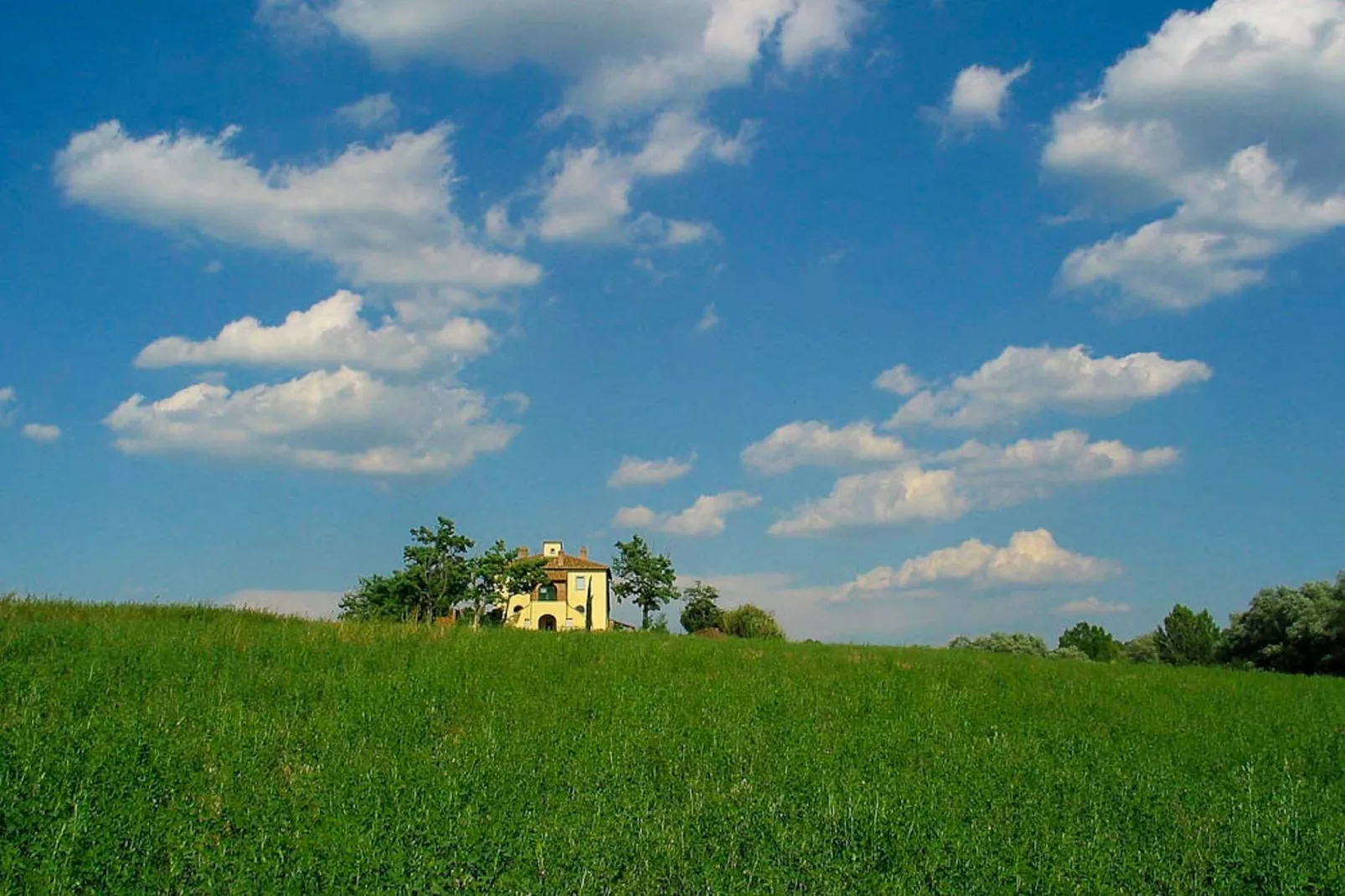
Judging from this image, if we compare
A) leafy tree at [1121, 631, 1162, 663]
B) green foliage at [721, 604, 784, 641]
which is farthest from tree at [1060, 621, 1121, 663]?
green foliage at [721, 604, 784, 641]

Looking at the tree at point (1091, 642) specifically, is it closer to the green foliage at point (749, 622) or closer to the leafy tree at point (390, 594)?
the green foliage at point (749, 622)

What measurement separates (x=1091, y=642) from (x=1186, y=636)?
1206 centimetres

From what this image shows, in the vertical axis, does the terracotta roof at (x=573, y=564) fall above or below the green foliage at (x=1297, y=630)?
above

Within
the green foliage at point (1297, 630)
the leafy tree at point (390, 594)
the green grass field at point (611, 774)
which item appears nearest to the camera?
the green grass field at point (611, 774)

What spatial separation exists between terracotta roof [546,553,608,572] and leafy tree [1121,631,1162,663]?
144 feet

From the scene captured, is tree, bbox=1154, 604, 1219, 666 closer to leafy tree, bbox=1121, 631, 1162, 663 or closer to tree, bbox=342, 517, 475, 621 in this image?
leafy tree, bbox=1121, 631, 1162, 663

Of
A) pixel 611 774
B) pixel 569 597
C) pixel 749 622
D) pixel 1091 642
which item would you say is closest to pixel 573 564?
pixel 569 597

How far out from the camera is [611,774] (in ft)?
35.4

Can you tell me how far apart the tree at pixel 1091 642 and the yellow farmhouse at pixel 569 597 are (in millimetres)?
39717

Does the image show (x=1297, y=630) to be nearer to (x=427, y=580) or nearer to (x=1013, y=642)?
(x=1013, y=642)

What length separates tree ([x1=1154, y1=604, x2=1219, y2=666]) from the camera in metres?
68.4

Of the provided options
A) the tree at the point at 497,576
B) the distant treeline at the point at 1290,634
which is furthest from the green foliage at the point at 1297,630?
the tree at the point at 497,576

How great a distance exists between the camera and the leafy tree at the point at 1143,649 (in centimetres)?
7125

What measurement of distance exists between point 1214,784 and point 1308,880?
4.74m
